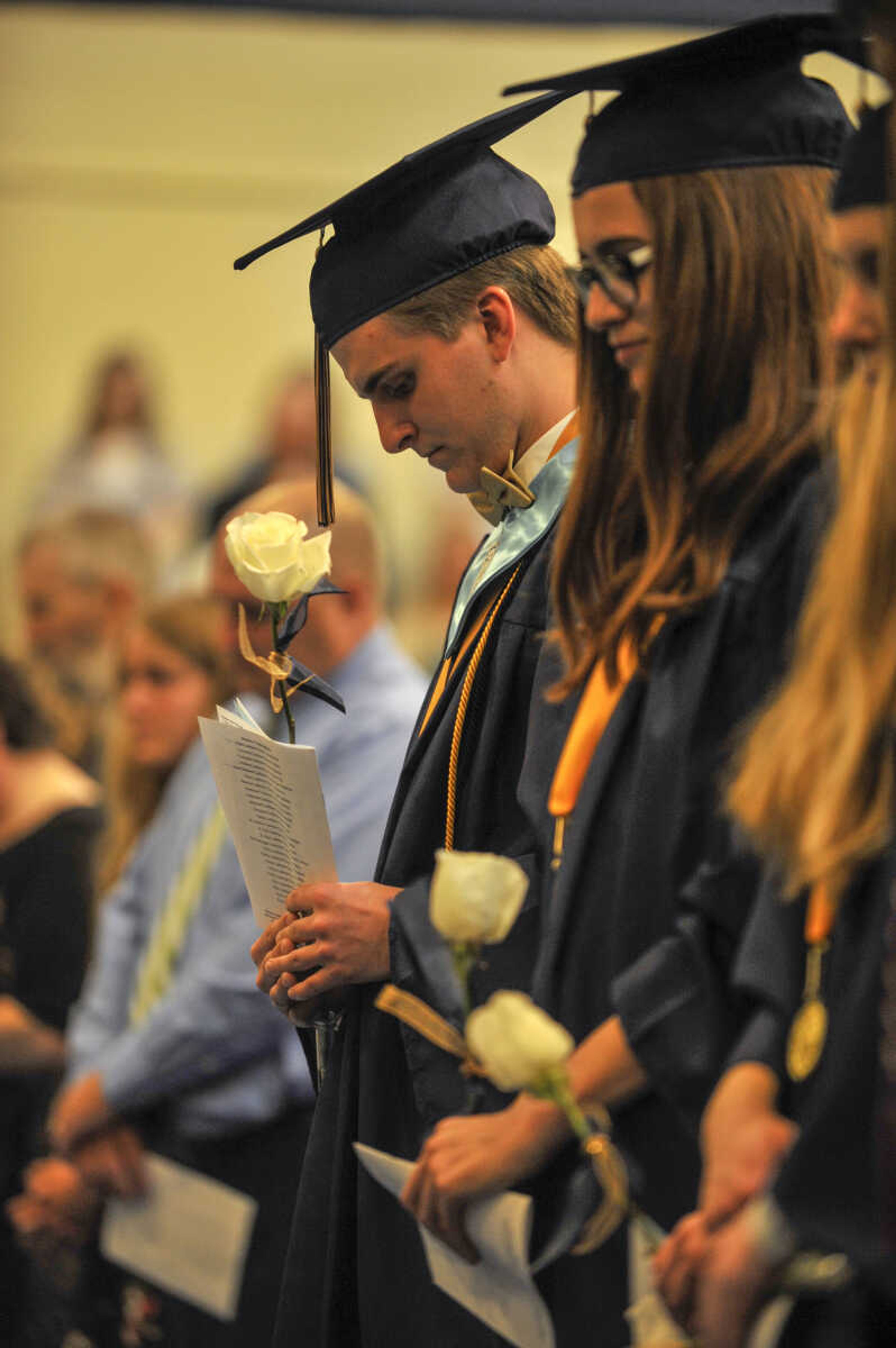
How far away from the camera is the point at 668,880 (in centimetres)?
169

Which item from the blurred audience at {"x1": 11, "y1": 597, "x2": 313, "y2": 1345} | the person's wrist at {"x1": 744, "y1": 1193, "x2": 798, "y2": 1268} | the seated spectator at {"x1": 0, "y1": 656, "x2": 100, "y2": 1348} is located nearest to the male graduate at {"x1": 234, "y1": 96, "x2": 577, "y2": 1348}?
the person's wrist at {"x1": 744, "y1": 1193, "x2": 798, "y2": 1268}

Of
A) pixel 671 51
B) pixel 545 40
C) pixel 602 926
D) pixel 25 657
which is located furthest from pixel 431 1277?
pixel 545 40

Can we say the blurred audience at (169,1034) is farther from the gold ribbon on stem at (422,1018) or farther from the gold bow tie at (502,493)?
the gold ribbon on stem at (422,1018)

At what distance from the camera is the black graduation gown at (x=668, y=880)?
160 cm

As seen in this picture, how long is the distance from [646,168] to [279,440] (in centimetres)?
655

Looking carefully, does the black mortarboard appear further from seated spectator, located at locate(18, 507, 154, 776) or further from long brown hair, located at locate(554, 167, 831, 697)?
seated spectator, located at locate(18, 507, 154, 776)

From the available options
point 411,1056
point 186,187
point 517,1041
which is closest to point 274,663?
point 411,1056

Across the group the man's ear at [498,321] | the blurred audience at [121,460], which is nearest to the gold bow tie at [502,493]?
the man's ear at [498,321]

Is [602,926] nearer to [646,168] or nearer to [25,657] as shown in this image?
[646,168]

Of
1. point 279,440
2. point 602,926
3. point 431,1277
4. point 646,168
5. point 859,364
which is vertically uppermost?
point 646,168

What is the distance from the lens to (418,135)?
9.46m

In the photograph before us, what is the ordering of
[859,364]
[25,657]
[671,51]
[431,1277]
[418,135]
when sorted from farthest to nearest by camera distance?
[418,135], [25,657], [431,1277], [671,51], [859,364]

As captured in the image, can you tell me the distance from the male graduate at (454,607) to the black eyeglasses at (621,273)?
39 centimetres

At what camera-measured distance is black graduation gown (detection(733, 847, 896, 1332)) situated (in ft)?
4.28
